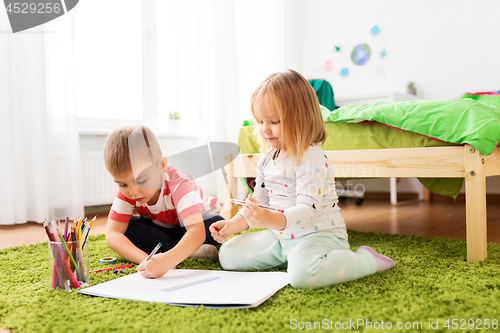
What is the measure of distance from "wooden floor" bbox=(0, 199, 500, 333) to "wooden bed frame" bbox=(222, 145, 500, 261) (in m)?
0.36

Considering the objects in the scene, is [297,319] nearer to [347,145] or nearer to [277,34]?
[347,145]

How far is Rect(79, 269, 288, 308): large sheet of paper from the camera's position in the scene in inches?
26.8

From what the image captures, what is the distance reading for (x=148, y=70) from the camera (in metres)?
2.20

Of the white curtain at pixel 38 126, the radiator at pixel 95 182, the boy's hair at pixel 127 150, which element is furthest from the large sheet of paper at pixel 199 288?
the radiator at pixel 95 182

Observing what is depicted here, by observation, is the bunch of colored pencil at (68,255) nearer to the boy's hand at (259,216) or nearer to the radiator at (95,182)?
the boy's hand at (259,216)

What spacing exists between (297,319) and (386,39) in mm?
2727

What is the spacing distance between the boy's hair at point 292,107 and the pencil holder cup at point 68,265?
18.8 inches

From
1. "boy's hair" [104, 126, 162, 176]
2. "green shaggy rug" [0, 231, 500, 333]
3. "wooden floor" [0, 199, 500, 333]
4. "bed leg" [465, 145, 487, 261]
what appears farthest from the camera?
"wooden floor" [0, 199, 500, 333]

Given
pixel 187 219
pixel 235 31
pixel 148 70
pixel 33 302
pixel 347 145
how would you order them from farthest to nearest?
1. pixel 235 31
2. pixel 148 70
3. pixel 347 145
4. pixel 187 219
5. pixel 33 302

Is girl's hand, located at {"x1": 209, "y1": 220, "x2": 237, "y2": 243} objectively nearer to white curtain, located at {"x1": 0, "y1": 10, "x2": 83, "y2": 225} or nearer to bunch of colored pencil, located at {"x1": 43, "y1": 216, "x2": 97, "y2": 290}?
bunch of colored pencil, located at {"x1": 43, "y1": 216, "x2": 97, "y2": 290}

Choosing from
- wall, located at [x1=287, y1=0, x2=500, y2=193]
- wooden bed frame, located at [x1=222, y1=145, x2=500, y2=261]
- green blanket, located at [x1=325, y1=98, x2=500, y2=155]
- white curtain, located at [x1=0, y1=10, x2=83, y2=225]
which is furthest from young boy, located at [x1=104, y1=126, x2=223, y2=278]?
wall, located at [x1=287, y1=0, x2=500, y2=193]

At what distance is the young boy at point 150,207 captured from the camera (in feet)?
2.88

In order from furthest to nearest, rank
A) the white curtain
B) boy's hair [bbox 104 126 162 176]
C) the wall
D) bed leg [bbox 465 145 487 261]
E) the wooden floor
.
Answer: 1. the wall
2. the white curtain
3. the wooden floor
4. bed leg [bbox 465 145 487 261]
5. boy's hair [bbox 104 126 162 176]

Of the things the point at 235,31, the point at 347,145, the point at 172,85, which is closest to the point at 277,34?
the point at 235,31
